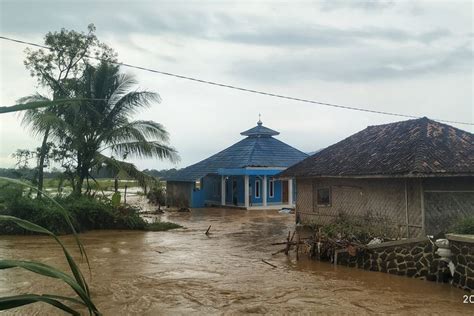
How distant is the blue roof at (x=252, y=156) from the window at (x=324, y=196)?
980cm

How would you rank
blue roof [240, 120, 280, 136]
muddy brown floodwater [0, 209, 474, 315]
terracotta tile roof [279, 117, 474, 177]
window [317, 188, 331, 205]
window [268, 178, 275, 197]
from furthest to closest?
blue roof [240, 120, 280, 136], window [268, 178, 275, 197], window [317, 188, 331, 205], terracotta tile roof [279, 117, 474, 177], muddy brown floodwater [0, 209, 474, 315]

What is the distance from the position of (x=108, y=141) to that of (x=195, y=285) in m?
11.9

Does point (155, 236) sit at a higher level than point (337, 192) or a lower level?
lower

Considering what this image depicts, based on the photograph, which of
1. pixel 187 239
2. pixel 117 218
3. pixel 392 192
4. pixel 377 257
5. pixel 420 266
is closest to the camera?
pixel 420 266

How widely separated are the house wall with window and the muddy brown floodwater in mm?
3909

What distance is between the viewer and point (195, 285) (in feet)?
28.5

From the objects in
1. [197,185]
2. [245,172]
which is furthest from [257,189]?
[197,185]

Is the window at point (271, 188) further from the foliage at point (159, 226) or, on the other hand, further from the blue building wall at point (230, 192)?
the foliage at point (159, 226)

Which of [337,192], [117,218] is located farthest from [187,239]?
[337,192]

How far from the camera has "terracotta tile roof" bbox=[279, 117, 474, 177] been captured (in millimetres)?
13141

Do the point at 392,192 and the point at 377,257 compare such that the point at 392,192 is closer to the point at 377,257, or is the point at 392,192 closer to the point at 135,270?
the point at 377,257


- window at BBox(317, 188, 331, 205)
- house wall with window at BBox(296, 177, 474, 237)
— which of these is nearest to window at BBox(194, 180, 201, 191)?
window at BBox(317, 188, 331, 205)

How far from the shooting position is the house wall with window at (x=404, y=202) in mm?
13156

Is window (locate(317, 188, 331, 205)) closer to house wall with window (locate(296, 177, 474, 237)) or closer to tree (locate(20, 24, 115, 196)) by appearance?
house wall with window (locate(296, 177, 474, 237))
